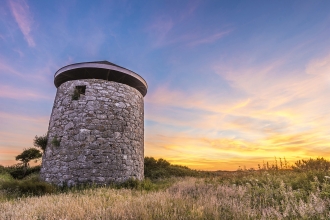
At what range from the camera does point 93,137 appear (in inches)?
349

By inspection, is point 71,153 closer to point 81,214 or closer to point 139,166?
point 139,166

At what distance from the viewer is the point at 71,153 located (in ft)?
28.5

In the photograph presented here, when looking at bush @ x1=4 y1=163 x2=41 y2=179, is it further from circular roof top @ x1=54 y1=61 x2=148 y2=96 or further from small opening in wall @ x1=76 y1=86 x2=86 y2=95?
small opening in wall @ x1=76 y1=86 x2=86 y2=95

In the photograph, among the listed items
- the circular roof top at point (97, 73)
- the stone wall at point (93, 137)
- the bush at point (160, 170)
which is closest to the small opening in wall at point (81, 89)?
the stone wall at point (93, 137)

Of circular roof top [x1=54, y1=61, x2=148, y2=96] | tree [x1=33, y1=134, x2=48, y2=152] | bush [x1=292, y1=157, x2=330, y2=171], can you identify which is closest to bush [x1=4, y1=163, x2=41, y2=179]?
tree [x1=33, y1=134, x2=48, y2=152]

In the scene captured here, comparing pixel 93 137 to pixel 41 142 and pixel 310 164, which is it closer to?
pixel 41 142

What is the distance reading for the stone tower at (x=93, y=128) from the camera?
8633 mm

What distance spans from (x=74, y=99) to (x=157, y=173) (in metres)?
9.44

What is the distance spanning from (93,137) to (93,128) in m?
0.39

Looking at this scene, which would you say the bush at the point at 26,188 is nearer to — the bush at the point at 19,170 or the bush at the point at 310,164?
the bush at the point at 19,170

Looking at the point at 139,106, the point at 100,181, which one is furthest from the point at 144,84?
the point at 100,181

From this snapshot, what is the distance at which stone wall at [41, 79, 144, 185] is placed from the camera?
8602 mm

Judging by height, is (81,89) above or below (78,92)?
above

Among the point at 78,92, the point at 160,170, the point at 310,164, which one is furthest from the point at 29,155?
the point at 310,164
